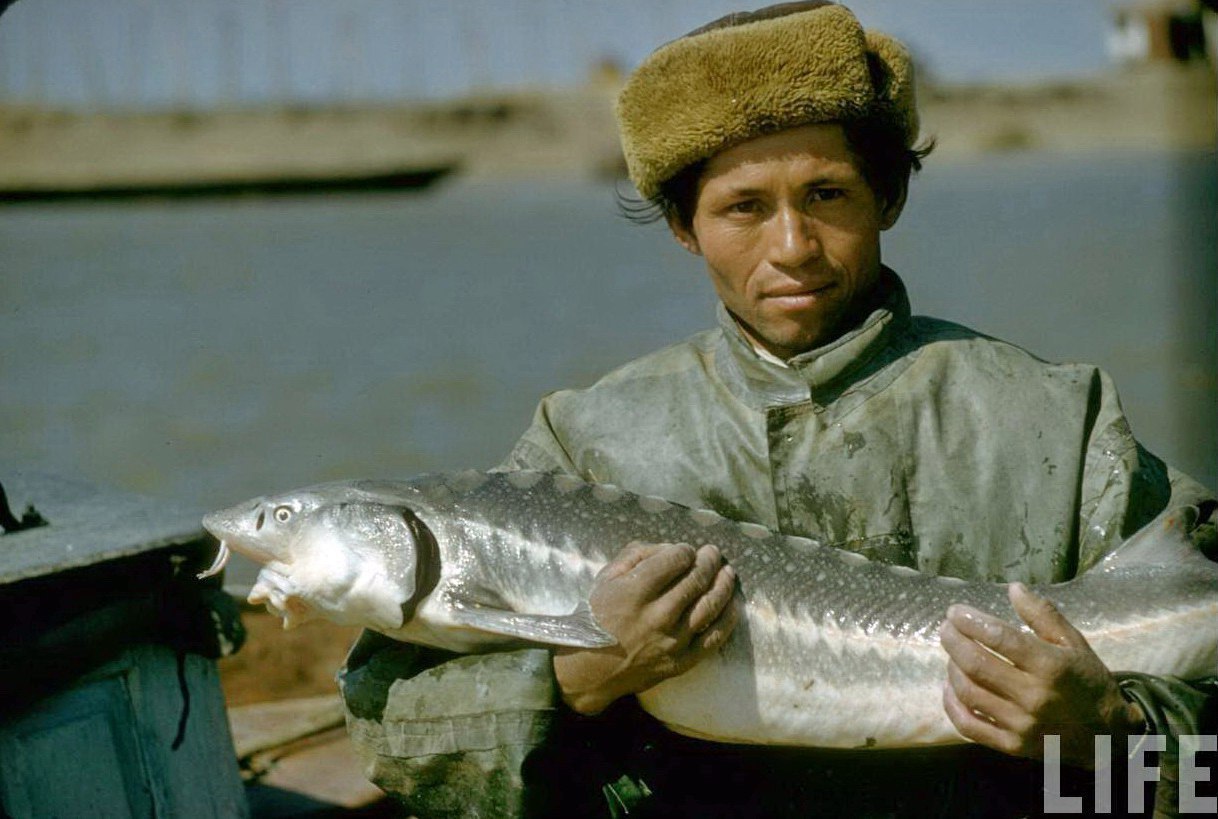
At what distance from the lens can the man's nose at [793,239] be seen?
2.31 meters

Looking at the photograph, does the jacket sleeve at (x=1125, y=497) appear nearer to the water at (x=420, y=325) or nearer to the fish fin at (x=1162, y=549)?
the fish fin at (x=1162, y=549)

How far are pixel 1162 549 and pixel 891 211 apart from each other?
76 cm

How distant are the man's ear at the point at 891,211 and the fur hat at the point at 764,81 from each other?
0.11m

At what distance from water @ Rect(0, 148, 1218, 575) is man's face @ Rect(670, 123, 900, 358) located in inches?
76.2

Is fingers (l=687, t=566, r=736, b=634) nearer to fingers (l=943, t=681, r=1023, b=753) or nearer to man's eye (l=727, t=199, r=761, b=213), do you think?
fingers (l=943, t=681, r=1023, b=753)

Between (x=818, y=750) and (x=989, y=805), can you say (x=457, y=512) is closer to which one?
(x=818, y=750)

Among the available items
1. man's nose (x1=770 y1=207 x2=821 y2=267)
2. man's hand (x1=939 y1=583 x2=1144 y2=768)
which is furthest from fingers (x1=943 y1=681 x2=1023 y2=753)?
man's nose (x1=770 y1=207 x2=821 y2=267)

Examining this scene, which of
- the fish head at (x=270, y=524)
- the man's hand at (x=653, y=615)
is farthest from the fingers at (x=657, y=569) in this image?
the fish head at (x=270, y=524)

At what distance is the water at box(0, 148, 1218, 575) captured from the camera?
10.4m

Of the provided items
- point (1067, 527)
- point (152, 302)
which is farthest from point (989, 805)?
point (152, 302)

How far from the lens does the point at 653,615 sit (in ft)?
6.70

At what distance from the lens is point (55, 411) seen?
1252 centimetres

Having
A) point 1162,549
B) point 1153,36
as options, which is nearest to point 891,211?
point 1162,549

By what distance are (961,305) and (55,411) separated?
9.03 meters
